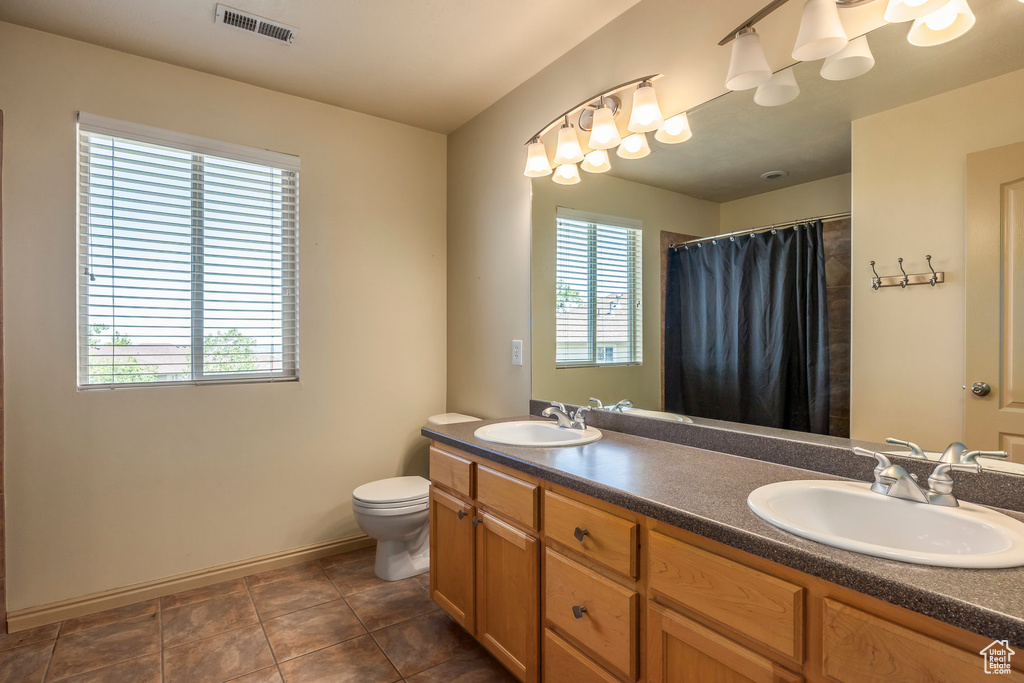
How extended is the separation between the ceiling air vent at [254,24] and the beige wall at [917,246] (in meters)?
2.19

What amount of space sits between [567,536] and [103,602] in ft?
7.39

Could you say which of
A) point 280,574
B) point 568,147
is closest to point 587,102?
point 568,147

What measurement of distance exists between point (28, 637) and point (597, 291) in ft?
9.05

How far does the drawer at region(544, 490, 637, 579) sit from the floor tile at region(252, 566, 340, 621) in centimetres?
148

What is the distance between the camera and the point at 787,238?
1.54m

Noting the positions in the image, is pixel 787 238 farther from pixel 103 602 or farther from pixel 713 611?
pixel 103 602

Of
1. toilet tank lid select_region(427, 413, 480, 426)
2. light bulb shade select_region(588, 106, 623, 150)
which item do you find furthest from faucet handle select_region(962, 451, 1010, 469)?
toilet tank lid select_region(427, 413, 480, 426)

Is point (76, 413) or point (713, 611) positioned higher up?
point (76, 413)

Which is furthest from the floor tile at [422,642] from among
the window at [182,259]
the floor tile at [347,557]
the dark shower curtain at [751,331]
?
the window at [182,259]

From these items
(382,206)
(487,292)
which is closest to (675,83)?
(487,292)

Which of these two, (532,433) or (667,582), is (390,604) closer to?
(532,433)

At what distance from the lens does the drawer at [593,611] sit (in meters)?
1.25

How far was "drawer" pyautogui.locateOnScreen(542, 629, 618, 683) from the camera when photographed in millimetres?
1356

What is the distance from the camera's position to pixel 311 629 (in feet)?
7.06
